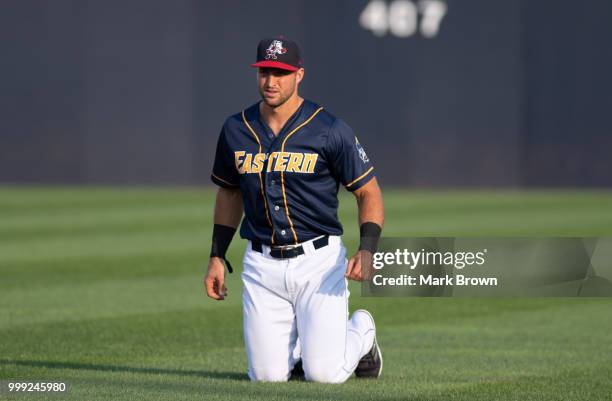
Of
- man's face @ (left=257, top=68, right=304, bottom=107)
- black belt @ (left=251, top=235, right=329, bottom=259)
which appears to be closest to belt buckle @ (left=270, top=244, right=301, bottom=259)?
black belt @ (left=251, top=235, right=329, bottom=259)

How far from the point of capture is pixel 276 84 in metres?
6.93

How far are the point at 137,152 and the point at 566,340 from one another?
21.3m

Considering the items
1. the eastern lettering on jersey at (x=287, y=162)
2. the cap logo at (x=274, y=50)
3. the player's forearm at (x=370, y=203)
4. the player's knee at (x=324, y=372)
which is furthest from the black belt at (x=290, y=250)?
the cap logo at (x=274, y=50)

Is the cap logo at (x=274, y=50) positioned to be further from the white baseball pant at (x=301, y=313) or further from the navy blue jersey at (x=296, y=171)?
the white baseball pant at (x=301, y=313)

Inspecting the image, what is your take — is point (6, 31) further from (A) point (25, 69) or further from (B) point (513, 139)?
(B) point (513, 139)

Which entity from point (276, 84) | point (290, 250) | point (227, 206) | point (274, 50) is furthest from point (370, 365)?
point (274, 50)

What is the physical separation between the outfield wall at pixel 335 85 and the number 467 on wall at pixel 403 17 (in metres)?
0.03

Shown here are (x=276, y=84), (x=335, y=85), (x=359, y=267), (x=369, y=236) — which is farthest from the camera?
(x=335, y=85)

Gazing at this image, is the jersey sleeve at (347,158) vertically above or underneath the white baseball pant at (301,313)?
above

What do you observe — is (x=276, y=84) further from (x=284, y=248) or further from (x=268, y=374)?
(x=268, y=374)

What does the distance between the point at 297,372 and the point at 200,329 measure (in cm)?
251

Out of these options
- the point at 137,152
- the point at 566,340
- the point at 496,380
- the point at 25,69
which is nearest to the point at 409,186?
the point at 137,152

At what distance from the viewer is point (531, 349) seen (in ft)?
28.5

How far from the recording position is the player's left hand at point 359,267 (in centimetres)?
662
